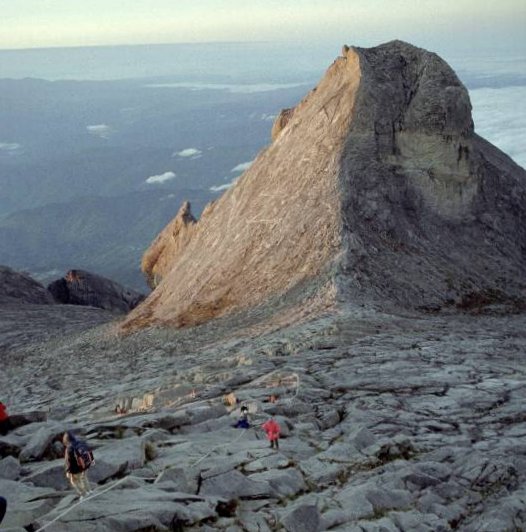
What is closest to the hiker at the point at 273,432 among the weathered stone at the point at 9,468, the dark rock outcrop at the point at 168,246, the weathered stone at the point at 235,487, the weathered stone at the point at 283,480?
the weathered stone at the point at 283,480

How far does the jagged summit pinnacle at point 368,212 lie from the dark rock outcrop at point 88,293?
3893 cm

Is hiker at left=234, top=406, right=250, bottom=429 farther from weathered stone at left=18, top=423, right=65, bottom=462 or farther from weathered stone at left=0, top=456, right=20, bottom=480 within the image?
weathered stone at left=0, top=456, right=20, bottom=480

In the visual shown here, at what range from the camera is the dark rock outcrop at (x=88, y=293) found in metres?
98.8

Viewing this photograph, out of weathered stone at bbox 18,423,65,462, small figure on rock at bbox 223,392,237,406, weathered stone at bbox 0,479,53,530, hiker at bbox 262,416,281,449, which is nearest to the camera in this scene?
weathered stone at bbox 0,479,53,530

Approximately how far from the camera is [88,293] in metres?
99.3

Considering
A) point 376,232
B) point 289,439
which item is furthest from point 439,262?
point 289,439

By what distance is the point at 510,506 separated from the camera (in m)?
16.8

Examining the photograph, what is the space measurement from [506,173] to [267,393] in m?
43.7

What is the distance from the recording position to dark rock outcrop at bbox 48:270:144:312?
98.8 metres

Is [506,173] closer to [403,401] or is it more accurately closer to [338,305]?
[338,305]

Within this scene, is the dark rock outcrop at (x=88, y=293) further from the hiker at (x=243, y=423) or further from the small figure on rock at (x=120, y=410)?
the hiker at (x=243, y=423)

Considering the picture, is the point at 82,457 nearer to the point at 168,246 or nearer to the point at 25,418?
the point at 25,418

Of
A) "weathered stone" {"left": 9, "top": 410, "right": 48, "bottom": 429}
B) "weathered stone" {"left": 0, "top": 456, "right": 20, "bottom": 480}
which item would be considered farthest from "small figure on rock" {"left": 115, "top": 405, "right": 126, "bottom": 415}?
"weathered stone" {"left": 0, "top": 456, "right": 20, "bottom": 480}

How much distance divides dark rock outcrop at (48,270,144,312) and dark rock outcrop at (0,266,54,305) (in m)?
5.99
